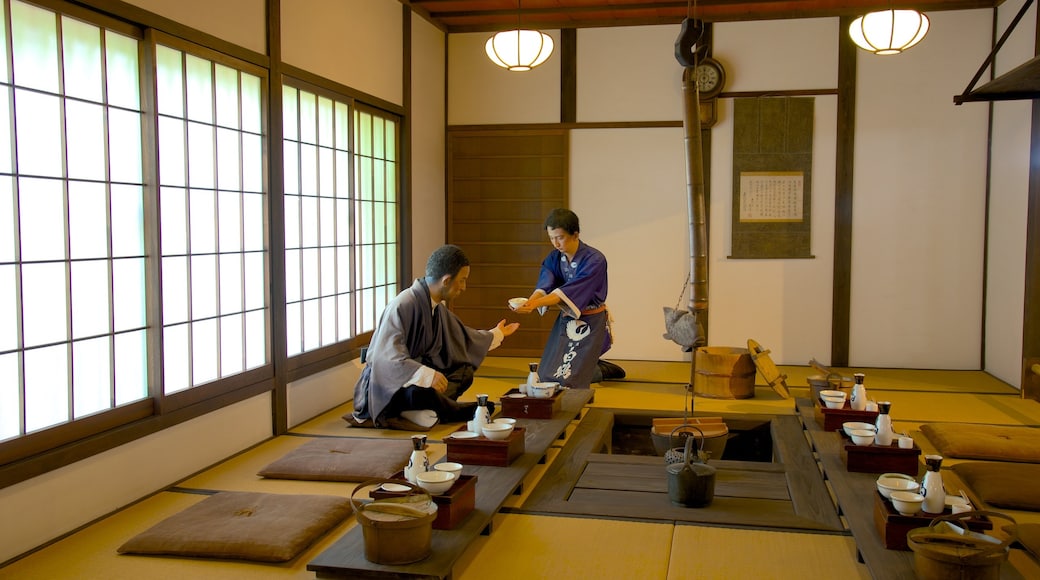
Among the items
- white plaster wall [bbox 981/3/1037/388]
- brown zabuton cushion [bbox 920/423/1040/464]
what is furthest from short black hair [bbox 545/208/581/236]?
white plaster wall [bbox 981/3/1037/388]

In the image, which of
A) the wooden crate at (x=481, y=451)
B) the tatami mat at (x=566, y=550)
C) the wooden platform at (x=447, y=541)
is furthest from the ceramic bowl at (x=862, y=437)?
the wooden crate at (x=481, y=451)

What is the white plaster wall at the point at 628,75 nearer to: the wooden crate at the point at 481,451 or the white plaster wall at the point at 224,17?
the white plaster wall at the point at 224,17

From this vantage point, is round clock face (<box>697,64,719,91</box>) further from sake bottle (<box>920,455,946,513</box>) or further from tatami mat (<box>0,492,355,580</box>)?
tatami mat (<box>0,492,355,580</box>)

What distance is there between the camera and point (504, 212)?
8258 millimetres

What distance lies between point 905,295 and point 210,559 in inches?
248

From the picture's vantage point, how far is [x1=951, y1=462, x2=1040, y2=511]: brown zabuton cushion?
3758 millimetres

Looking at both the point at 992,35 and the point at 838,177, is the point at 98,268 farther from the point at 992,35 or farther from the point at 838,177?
Answer: the point at 992,35

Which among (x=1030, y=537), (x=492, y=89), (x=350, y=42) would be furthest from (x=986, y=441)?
(x=492, y=89)

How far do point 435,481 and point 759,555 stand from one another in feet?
3.77

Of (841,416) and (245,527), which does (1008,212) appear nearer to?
(841,416)

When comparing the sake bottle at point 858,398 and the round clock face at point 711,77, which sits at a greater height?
the round clock face at point 711,77

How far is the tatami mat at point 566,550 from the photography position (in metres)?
2.97

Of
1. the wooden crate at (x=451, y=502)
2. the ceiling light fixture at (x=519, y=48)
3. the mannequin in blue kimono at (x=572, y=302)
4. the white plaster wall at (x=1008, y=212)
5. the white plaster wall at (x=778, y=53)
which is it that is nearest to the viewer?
the wooden crate at (x=451, y=502)

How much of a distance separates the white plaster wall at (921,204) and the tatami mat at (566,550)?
5.02 meters
